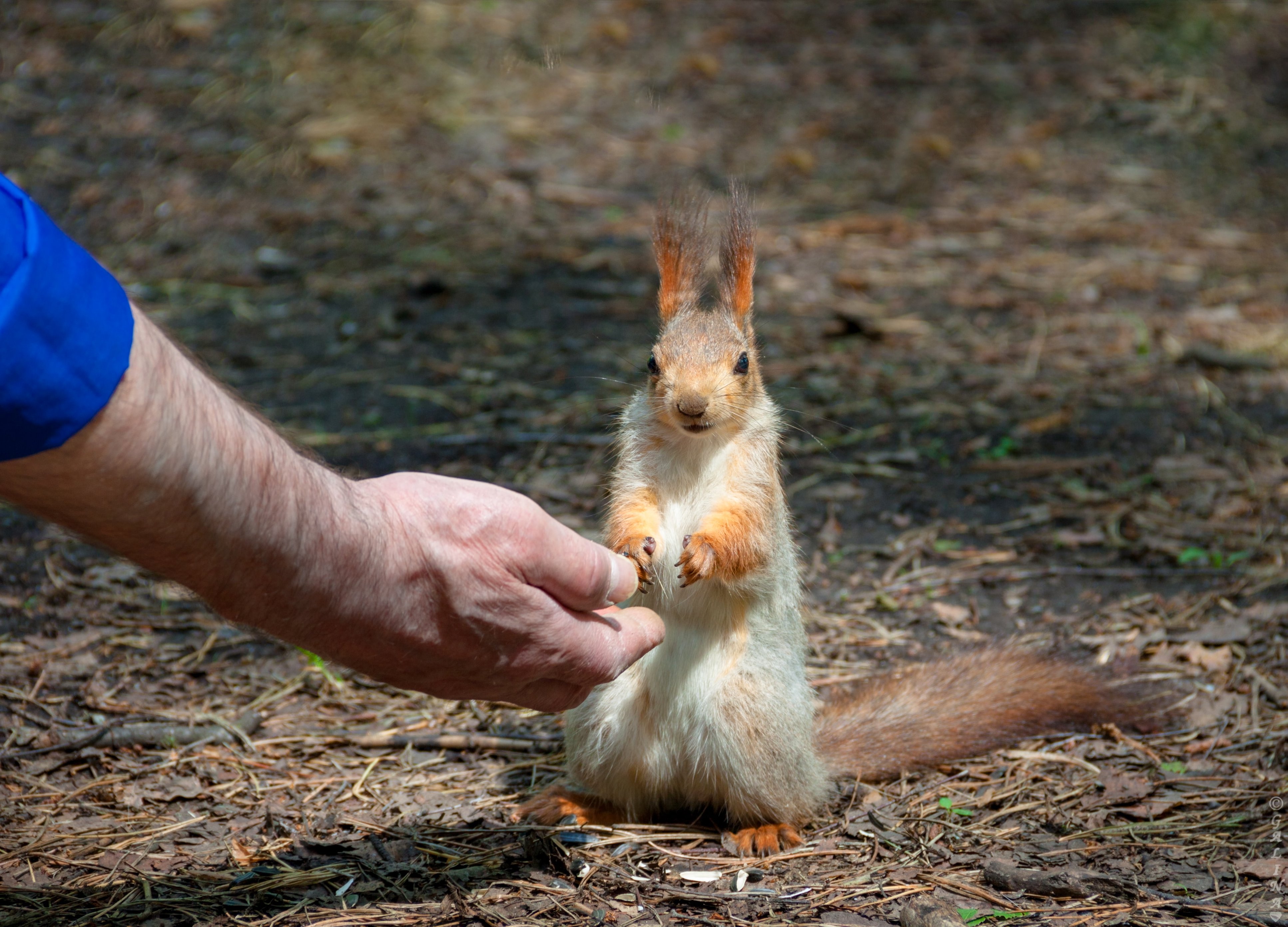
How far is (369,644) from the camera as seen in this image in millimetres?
1875

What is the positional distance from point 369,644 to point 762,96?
22.7 ft

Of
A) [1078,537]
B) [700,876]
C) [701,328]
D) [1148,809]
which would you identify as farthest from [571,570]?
[1078,537]

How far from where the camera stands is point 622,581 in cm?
213

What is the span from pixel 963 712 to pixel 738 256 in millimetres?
1180

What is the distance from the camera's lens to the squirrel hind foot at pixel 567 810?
2.57 m

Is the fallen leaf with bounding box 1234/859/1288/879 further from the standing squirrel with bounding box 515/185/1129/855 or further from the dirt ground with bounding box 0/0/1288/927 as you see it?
the standing squirrel with bounding box 515/185/1129/855

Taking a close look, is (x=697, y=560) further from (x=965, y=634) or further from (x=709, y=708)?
(x=965, y=634)

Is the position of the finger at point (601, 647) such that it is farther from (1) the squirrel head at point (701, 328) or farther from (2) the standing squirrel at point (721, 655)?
(1) the squirrel head at point (701, 328)

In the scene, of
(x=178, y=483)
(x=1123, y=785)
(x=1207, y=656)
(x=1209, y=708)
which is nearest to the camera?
(x=178, y=483)

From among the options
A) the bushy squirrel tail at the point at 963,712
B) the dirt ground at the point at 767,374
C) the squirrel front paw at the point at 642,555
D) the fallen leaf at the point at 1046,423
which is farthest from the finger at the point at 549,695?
the fallen leaf at the point at 1046,423

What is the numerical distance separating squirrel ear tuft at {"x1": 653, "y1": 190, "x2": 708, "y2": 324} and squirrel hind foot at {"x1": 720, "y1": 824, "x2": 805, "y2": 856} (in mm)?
1163

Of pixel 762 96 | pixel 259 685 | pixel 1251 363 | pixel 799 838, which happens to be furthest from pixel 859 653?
pixel 762 96

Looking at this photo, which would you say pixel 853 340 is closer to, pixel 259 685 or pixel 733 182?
pixel 733 182

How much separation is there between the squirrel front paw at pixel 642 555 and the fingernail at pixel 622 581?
12 centimetres
